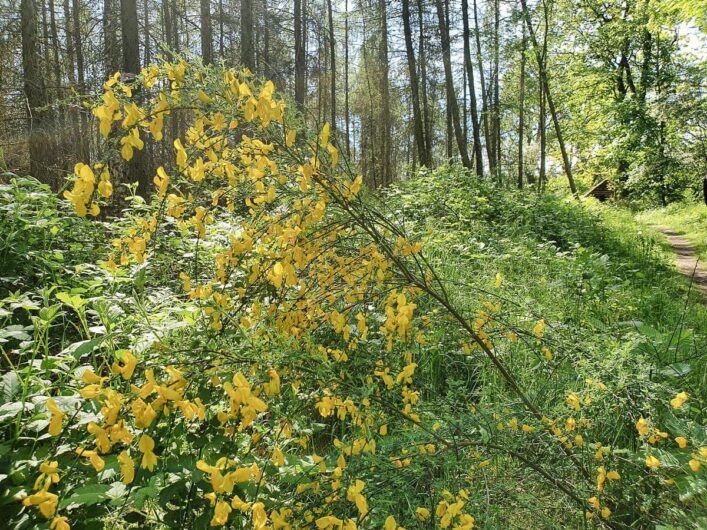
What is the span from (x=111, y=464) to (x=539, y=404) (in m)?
1.95

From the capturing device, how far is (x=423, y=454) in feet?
4.77

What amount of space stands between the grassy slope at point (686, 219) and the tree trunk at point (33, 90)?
1142cm

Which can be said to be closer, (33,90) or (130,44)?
(130,44)

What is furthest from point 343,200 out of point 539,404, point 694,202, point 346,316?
point 694,202

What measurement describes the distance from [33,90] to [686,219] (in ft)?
50.5

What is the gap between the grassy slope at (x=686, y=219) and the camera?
32.5ft

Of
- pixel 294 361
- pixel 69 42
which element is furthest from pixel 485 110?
pixel 294 361

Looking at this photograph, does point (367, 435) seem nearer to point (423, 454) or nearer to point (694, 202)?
point (423, 454)

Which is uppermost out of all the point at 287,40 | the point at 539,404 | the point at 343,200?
the point at 287,40

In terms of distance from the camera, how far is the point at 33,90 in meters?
7.78

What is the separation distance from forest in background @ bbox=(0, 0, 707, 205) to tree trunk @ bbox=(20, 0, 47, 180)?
27 mm

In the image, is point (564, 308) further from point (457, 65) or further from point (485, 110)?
point (457, 65)

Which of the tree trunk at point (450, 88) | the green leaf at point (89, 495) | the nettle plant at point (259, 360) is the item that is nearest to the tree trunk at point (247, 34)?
the tree trunk at point (450, 88)

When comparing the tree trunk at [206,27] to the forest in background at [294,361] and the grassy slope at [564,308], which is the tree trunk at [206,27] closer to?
the grassy slope at [564,308]
